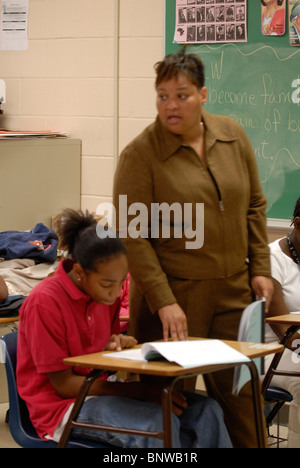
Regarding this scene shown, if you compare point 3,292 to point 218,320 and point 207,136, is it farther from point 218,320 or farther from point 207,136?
point 207,136

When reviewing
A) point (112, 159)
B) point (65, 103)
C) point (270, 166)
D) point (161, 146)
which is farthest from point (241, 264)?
point (65, 103)

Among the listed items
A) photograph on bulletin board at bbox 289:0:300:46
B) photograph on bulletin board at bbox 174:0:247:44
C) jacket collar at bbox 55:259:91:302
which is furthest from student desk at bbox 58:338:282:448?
photograph on bulletin board at bbox 174:0:247:44

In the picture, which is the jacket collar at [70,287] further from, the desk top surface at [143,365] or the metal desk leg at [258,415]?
the metal desk leg at [258,415]

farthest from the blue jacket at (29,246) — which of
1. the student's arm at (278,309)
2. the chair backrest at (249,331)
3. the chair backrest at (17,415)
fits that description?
the chair backrest at (249,331)

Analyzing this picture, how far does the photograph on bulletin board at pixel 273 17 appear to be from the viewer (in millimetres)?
3455

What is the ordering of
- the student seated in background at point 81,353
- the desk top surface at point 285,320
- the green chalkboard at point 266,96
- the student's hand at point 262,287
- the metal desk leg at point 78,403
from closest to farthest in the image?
1. the metal desk leg at point 78,403
2. the student seated in background at point 81,353
3. the student's hand at point 262,287
4. the desk top surface at point 285,320
5. the green chalkboard at point 266,96

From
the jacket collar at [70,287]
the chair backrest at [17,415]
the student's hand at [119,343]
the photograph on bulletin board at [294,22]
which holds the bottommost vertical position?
the chair backrest at [17,415]

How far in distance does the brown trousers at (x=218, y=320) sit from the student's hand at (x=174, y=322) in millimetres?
94

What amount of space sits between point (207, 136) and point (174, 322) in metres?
0.57

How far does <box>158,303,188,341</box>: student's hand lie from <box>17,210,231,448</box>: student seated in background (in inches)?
4.2

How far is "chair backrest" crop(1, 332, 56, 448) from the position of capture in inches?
78.5

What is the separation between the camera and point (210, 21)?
367 centimetres

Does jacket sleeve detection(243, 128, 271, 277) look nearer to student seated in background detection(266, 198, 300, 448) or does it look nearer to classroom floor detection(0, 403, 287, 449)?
student seated in background detection(266, 198, 300, 448)

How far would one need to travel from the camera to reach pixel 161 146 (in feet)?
7.06
